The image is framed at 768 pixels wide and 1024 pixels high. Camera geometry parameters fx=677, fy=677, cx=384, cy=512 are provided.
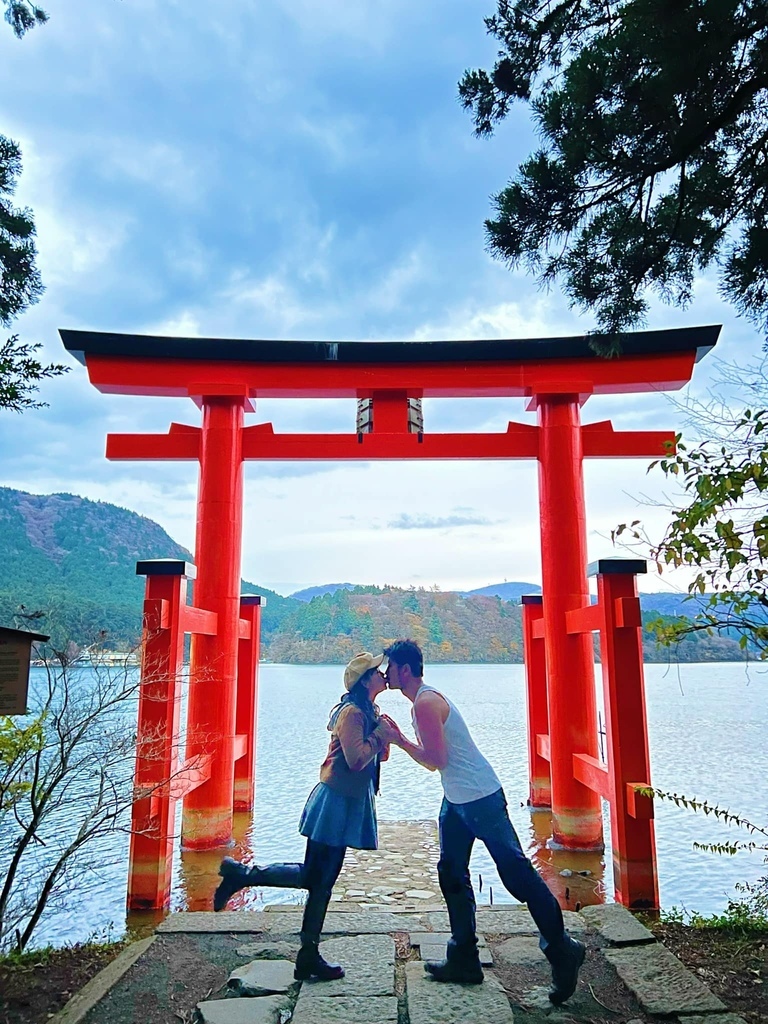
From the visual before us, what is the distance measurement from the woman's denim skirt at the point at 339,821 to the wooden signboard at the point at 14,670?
1.14m

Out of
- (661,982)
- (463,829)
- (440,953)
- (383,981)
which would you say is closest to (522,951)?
(440,953)

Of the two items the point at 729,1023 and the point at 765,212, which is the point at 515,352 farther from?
the point at 729,1023

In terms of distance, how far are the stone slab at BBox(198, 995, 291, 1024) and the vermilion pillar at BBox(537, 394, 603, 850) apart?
3796 mm

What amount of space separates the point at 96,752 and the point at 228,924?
1.05 metres

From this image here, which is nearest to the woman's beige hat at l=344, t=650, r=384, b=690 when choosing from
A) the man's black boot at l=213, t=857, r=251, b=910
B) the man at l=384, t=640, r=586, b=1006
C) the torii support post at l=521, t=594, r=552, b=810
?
the man at l=384, t=640, r=586, b=1006

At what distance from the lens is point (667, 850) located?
5.97m

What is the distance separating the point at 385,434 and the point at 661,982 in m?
4.66

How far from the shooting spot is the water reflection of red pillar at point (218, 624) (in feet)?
18.6

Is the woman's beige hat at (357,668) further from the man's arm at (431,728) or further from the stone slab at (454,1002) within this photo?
the stone slab at (454,1002)

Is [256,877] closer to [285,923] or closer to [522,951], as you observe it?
[285,923]

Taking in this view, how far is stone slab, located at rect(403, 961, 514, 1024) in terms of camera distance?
229cm

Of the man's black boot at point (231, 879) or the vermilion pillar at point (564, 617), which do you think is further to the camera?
the vermilion pillar at point (564, 617)

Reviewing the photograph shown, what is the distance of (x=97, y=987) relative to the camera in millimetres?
2553

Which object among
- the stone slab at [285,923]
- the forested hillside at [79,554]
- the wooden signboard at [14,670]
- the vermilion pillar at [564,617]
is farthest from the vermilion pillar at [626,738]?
the wooden signboard at [14,670]
